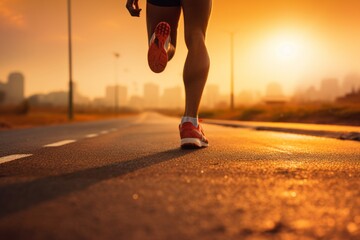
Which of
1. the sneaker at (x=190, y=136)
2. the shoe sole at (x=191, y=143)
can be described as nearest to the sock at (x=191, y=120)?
the sneaker at (x=190, y=136)

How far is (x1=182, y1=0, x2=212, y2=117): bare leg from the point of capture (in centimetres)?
387

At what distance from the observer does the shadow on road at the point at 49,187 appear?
143 centimetres

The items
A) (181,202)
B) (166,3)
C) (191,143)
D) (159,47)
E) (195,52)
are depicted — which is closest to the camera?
(181,202)

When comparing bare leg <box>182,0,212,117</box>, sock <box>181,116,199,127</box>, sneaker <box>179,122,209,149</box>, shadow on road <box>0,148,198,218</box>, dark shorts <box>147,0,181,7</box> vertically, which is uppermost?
dark shorts <box>147,0,181,7</box>

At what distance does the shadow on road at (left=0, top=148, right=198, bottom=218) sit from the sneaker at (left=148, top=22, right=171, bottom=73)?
Answer: 5.20 ft

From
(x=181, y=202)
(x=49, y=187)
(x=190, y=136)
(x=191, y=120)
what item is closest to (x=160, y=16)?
(x=191, y=120)

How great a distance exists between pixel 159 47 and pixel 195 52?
0.35 meters

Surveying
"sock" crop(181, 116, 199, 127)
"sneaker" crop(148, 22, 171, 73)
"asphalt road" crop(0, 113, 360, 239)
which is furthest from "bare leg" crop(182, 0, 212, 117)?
"asphalt road" crop(0, 113, 360, 239)

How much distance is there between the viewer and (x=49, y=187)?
1.76 meters

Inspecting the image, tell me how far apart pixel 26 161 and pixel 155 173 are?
3.83 ft

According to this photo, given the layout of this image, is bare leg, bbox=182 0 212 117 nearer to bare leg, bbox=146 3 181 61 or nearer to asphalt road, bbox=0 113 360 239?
bare leg, bbox=146 3 181 61

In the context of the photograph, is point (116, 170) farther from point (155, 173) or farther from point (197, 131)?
point (197, 131)

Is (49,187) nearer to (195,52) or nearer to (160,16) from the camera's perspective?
(195,52)

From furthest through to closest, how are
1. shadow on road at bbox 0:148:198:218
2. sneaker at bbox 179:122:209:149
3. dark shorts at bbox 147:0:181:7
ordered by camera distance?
dark shorts at bbox 147:0:181:7 → sneaker at bbox 179:122:209:149 → shadow on road at bbox 0:148:198:218
